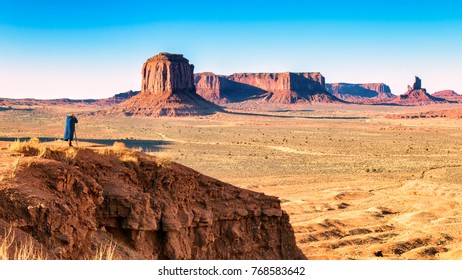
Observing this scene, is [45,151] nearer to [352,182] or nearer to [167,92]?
[352,182]

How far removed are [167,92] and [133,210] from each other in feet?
445

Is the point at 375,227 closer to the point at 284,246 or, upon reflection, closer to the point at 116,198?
the point at 284,246

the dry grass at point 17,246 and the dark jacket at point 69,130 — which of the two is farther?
the dark jacket at point 69,130

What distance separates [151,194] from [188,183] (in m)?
1.00

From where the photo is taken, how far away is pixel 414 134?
7938cm

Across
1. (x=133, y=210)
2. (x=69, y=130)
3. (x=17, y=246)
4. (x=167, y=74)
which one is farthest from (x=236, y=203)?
(x=167, y=74)

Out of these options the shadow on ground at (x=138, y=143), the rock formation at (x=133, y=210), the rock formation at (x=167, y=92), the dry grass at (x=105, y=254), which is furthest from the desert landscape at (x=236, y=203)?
the rock formation at (x=167, y=92)

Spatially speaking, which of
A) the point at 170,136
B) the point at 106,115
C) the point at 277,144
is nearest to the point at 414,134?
the point at 277,144

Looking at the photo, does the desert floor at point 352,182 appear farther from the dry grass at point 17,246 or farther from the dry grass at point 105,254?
the dry grass at point 17,246

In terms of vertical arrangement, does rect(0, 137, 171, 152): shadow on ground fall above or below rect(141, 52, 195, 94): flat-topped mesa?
below

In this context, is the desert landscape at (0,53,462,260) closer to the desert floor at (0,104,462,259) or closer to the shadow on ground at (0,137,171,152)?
the desert floor at (0,104,462,259)

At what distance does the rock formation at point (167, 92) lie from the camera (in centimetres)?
13275

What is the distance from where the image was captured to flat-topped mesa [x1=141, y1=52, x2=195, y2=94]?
146000mm

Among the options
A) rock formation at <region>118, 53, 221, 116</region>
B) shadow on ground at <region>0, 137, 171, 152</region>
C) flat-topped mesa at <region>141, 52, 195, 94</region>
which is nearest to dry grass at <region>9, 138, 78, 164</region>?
shadow on ground at <region>0, 137, 171, 152</region>
